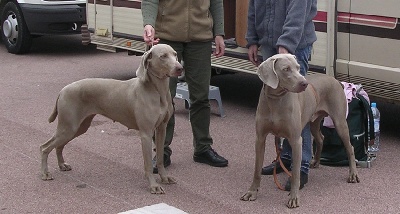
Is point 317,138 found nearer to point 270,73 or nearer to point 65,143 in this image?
point 270,73

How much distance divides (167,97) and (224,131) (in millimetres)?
2036

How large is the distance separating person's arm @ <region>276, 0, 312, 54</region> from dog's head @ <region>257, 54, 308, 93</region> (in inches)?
11.8

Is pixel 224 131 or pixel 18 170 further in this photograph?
pixel 224 131

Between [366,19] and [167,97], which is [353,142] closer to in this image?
[366,19]

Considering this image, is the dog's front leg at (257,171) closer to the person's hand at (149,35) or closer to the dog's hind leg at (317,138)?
the dog's hind leg at (317,138)

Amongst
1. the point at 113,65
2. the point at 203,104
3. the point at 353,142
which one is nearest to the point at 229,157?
the point at 203,104

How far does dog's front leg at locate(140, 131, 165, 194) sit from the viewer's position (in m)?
5.56

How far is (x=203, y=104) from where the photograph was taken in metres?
6.25

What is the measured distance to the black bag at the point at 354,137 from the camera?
6.34 metres

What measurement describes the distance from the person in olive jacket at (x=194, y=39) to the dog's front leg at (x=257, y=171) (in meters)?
0.84

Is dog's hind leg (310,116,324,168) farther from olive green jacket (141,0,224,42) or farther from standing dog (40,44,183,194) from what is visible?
standing dog (40,44,183,194)

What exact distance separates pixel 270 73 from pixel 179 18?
121 centimetres

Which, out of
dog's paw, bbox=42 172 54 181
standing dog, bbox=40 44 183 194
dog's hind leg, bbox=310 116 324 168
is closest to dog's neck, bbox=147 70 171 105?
standing dog, bbox=40 44 183 194

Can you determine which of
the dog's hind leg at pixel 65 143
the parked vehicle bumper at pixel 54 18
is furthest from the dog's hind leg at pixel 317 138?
the parked vehicle bumper at pixel 54 18
